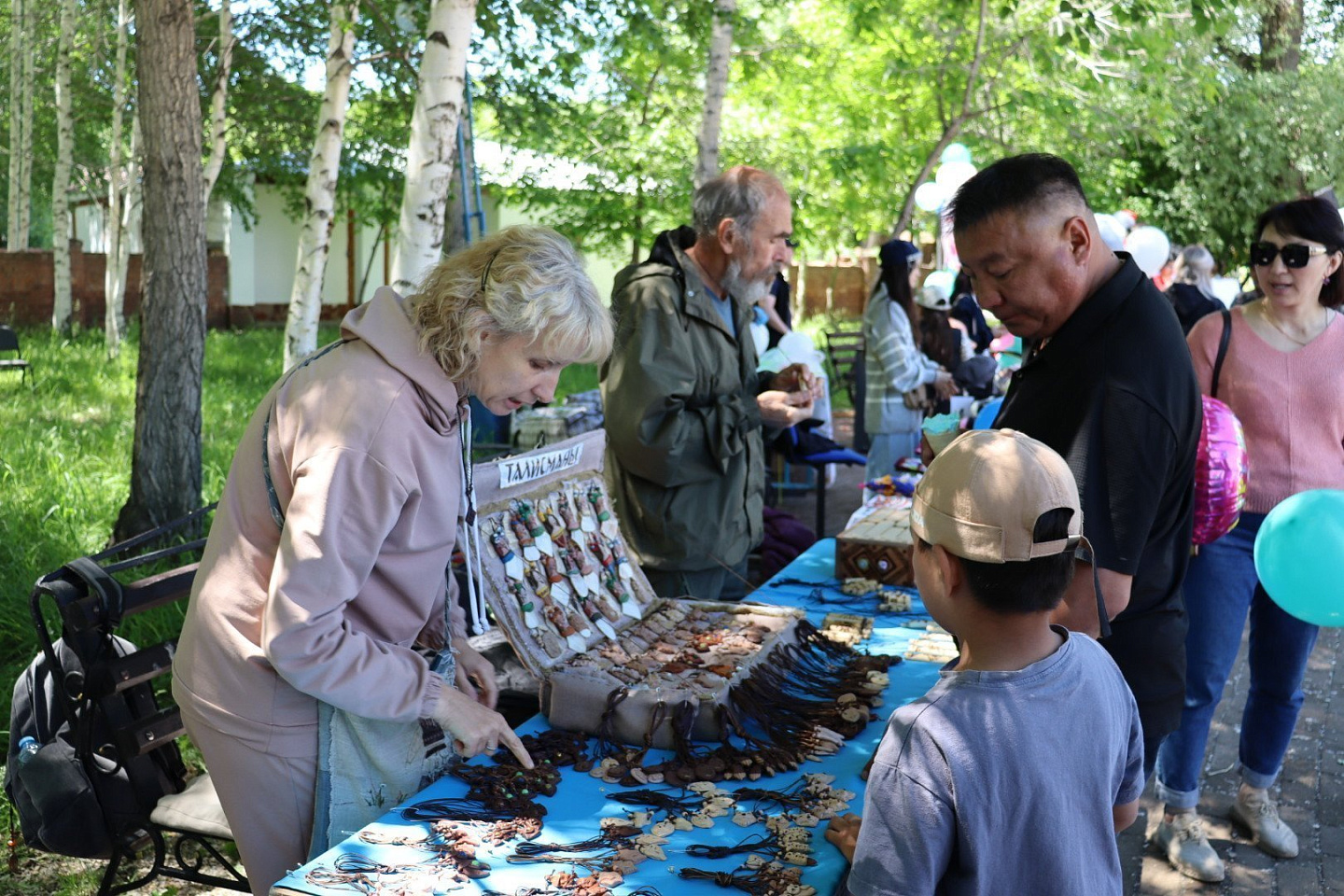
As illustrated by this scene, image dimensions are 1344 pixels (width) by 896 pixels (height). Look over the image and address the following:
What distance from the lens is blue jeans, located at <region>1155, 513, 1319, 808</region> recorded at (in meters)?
3.05

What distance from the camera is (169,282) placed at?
4898 millimetres

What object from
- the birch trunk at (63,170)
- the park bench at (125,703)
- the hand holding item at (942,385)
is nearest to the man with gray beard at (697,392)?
the park bench at (125,703)

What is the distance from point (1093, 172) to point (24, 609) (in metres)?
13.3

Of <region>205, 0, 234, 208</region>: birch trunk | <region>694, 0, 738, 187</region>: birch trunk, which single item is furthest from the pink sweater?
<region>205, 0, 234, 208</region>: birch trunk

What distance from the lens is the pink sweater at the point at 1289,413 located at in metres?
3.07

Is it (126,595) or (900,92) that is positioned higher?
(900,92)

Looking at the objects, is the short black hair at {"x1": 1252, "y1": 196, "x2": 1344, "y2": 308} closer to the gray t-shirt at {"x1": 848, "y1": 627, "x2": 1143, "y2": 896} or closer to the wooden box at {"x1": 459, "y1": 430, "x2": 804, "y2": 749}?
the wooden box at {"x1": 459, "y1": 430, "x2": 804, "y2": 749}

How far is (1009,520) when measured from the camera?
139cm

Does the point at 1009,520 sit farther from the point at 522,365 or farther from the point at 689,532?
the point at 689,532

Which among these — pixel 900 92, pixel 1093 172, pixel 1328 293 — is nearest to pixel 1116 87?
pixel 1093 172

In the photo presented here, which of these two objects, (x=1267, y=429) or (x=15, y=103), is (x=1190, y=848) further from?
(x=15, y=103)

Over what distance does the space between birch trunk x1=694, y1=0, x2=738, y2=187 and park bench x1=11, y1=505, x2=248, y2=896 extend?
6.04m

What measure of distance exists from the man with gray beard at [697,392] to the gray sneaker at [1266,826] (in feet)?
5.49

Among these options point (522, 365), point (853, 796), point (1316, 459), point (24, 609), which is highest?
point (522, 365)
